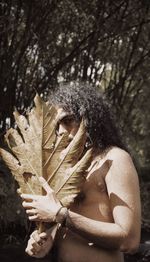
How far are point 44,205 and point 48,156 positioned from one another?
0.54 ft

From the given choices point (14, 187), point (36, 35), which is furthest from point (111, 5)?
point (14, 187)

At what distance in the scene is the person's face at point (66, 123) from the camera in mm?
1772

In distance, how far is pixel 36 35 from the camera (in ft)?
25.7

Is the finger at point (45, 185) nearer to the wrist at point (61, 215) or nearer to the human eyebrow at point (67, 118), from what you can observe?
the wrist at point (61, 215)

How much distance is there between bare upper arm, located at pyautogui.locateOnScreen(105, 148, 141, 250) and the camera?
160 cm

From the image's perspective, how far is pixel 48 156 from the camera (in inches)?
65.4

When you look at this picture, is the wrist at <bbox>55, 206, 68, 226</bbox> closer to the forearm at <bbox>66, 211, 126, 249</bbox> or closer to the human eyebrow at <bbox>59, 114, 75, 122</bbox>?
the forearm at <bbox>66, 211, 126, 249</bbox>

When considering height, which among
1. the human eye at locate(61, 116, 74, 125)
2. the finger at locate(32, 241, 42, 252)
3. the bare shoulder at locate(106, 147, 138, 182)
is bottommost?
the finger at locate(32, 241, 42, 252)

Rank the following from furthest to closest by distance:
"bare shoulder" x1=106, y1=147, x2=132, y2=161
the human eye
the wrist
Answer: the human eye
"bare shoulder" x1=106, y1=147, x2=132, y2=161
the wrist

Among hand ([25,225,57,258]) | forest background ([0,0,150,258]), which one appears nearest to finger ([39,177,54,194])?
hand ([25,225,57,258])

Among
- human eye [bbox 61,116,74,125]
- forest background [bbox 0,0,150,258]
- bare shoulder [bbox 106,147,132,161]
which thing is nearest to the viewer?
bare shoulder [bbox 106,147,132,161]

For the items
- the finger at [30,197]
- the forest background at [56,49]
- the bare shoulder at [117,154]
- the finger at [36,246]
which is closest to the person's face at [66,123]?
the bare shoulder at [117,154]

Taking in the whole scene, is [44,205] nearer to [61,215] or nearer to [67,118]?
[61,215]

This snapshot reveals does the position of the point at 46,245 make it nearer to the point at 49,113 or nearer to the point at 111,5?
the point at 49,113
